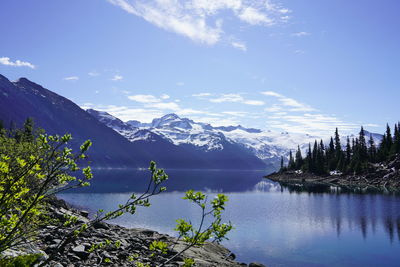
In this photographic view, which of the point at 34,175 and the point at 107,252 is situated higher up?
the point at 34,175

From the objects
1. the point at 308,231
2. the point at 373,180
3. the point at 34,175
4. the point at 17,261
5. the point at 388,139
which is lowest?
the point at 308,231

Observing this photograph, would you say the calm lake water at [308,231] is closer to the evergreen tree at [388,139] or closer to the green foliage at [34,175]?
the green foliage at [34,175]

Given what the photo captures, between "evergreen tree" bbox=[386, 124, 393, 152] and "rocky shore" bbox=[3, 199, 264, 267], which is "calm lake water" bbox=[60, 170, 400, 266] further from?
"evergreen tree" bbox=[386, 124, 393, 152]

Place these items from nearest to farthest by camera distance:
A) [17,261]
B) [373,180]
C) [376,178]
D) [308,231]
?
[17,261] → [308,231] → [373,180] → [376,178]

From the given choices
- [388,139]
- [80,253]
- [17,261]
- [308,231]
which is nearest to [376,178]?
[388,139]

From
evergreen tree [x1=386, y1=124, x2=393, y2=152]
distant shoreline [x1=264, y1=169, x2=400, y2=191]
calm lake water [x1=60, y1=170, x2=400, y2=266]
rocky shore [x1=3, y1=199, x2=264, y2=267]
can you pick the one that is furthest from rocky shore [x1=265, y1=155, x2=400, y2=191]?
rocky shore [x1=3, y1=199, x2=264, y2=267]

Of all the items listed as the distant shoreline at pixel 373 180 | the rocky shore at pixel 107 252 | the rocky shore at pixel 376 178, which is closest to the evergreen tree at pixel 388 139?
the rocky shore at pixel 376 178

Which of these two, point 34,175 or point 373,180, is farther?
point 373,180

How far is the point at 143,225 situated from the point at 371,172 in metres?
145

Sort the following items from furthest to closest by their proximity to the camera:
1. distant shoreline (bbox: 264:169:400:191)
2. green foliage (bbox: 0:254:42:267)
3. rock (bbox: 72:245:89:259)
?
1. distant shoreline (bbox: 264:169:400:191)
2. rock (bbox: 72:245:89:259)
3. green foliage (bbox: 0:254:42:267)

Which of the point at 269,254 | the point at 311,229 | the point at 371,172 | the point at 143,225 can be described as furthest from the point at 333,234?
the point at 371,172

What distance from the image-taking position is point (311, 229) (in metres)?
53.6

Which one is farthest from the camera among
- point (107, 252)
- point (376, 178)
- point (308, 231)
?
point (376, 178)

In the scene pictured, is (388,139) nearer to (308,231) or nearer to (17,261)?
(308,231)
